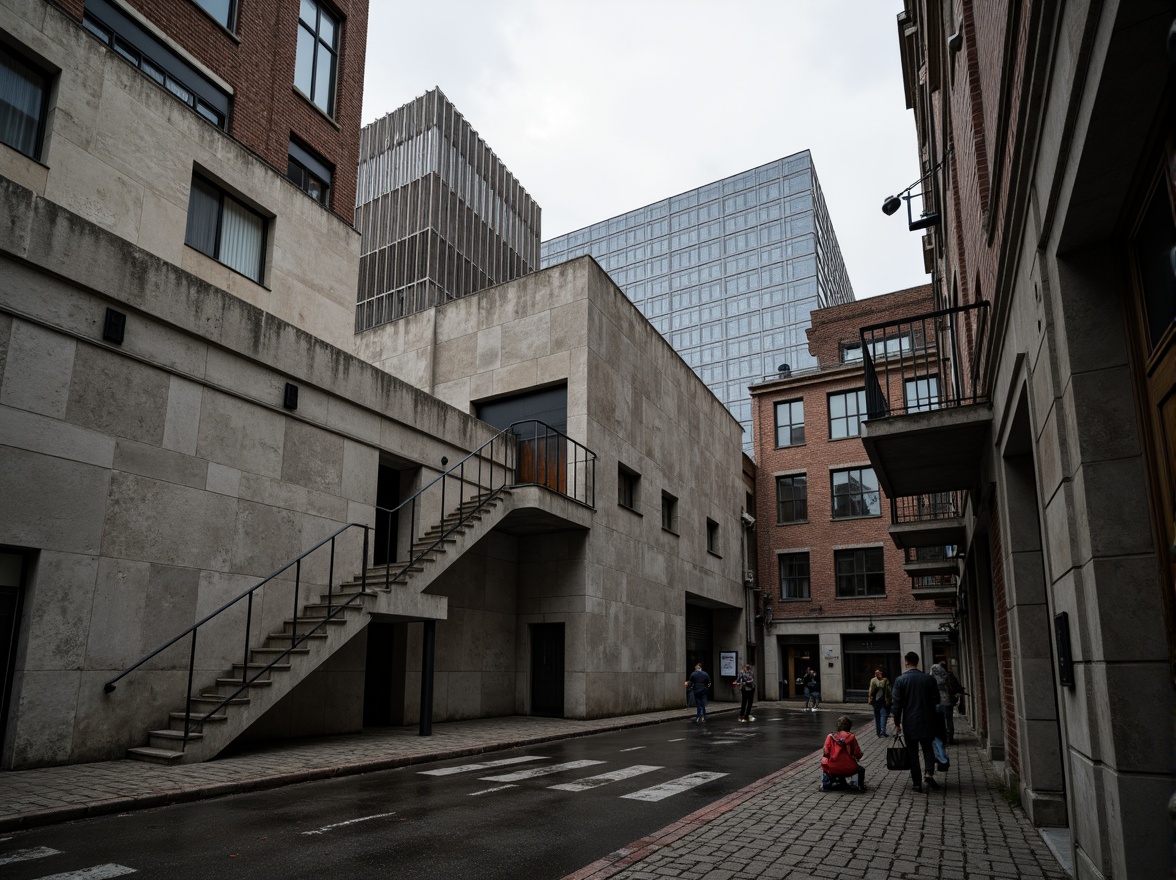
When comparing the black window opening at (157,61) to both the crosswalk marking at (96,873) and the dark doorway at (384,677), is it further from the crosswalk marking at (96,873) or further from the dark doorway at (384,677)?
the crosswalk marking at (96,873)

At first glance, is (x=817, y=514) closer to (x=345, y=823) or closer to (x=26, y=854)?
(x=345, y=823)

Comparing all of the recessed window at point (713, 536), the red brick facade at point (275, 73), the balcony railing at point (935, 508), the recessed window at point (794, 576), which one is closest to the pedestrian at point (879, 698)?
the balcony railing at point (935, 508)

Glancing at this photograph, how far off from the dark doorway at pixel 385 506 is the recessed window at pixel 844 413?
26.6m

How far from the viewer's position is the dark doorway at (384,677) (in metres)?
17.2

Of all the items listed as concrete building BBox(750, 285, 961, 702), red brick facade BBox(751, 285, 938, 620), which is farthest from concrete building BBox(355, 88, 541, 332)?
concrete building BBox(750, 285, 961, 702)

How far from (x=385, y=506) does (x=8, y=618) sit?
28.1 ft

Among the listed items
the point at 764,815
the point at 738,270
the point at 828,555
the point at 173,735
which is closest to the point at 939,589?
the point at 828,555

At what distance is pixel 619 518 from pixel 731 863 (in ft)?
56.8

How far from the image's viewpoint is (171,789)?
8656 millimetres

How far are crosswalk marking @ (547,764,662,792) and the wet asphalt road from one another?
2 cm

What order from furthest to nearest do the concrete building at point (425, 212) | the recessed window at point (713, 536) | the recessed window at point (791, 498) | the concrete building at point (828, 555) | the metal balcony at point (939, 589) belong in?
the concrete building at point (425, 212)
the recessed window at point (791, 498)
the concrete building at point (828, 555)
the recessed window at point (713, 536)
the metal balcony at point (939, 589)

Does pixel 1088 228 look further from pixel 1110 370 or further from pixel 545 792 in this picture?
pixel 545 792

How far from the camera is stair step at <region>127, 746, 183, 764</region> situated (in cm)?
1041

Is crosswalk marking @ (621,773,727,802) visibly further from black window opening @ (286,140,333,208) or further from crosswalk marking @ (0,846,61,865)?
black window opening @ (286,140,333,208)
